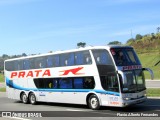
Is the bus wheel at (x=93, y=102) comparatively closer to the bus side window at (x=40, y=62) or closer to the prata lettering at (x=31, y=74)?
the prata lettering at (x=31, y=74)

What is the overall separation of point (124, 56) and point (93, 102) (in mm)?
3129

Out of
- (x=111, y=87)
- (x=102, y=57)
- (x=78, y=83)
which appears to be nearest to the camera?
(x=111, y=87)

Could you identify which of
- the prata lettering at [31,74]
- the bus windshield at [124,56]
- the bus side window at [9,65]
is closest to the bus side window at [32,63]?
the prata lettering at [31,74]

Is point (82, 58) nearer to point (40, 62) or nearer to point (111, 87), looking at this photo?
point (111, 87)

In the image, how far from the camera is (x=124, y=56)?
774 inches

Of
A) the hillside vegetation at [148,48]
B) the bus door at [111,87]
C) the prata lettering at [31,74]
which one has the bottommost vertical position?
the bus door at [111,87]

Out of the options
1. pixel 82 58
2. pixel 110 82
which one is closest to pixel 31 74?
pixel 82 58

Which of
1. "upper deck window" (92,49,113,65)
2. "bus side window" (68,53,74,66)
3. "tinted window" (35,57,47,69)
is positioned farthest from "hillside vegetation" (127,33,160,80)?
"upper deck window" (92,49,113,65)

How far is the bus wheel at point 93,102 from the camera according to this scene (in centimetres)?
2009

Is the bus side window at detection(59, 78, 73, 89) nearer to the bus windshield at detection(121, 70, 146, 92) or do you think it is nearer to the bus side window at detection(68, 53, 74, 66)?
the bus side window at detection(68, 53, 74, 66)

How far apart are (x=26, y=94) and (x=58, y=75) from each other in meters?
4.88

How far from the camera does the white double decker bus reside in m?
18.9

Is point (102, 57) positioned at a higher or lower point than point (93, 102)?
higher

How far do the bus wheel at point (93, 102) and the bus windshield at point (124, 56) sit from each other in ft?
8.36
